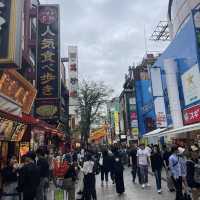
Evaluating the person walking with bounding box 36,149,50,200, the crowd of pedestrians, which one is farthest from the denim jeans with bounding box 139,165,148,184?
the person walking with bounding box 36,149,50,200

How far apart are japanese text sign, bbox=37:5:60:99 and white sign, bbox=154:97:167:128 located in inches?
332

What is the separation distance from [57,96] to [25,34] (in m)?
4.33

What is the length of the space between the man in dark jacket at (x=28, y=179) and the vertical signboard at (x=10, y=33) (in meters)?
2.80

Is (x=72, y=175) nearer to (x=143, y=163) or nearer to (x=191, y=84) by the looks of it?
(x=143, y=163)

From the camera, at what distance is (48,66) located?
2175 centimetres

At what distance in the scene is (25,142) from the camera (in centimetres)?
1638

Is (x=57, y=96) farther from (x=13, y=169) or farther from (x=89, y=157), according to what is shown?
(x=13, y=169)

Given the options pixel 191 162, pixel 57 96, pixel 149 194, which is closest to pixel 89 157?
pixel 149 194

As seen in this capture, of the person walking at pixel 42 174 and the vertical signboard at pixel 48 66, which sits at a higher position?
the vertical signboard at pixel 48 66

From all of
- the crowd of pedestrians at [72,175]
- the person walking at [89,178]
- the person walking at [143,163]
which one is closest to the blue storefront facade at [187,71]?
the person walking at [143,163]

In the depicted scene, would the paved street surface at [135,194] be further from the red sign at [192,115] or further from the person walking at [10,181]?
the red sign at [192,115]

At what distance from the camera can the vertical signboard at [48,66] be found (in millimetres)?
21609

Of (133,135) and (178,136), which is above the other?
(133,135)

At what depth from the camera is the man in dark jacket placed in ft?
29.4
